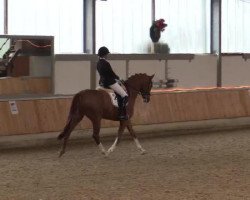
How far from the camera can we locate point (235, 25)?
16.8 meters

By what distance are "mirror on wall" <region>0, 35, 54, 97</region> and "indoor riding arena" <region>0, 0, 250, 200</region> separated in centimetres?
2

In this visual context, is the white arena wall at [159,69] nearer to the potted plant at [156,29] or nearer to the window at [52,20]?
the potted plant at [156,29]

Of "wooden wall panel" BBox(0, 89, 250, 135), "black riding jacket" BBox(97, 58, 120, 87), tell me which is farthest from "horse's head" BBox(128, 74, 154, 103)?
"wooden wall panel" BBox(0, 89, 250, 135)

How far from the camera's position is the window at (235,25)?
54.5 feet

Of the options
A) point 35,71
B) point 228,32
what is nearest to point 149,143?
point 35,71

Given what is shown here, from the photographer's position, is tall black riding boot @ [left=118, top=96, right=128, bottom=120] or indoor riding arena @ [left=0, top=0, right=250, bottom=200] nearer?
indoor riding arena @ [left=0, top=0, right=250, bottom=200]

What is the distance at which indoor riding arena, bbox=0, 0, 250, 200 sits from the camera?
8.01m

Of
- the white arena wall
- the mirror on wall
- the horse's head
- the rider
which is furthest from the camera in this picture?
the white arena wall

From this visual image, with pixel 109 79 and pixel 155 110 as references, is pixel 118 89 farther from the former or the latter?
pixel 155 110

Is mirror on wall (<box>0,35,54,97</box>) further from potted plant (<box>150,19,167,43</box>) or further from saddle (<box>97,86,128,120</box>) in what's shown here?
potted plant (<box>150,19,167,43</box>)

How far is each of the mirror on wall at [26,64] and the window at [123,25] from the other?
8.66 feet

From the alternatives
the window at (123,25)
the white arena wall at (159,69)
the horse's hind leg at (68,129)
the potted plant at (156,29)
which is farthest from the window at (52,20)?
the horse's hind leg at (68,129)

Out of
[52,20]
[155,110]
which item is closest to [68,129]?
[155,110]

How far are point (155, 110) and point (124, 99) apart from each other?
10.0ft
